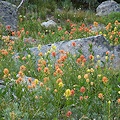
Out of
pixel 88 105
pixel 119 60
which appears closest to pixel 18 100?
pixel 88 105

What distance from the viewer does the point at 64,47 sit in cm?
693

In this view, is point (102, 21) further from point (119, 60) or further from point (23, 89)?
point (23, 89)

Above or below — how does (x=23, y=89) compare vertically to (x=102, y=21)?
above

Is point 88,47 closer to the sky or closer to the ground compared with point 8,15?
closer to the sky

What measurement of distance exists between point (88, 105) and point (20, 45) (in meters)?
3.74

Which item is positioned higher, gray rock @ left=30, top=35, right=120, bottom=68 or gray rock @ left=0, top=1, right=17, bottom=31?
gray rock @ left=30, top=35, right=120, bottom=68

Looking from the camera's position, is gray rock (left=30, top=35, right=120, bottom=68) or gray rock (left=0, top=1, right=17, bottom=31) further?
gray rock (left=0, top=1, right=17, bottom=31)

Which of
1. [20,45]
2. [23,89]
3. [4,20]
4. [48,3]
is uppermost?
[23,89]

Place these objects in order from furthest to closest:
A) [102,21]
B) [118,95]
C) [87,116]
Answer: [102,21]
[118,95]
[87,116]

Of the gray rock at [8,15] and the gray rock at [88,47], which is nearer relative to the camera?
the gray rock at [88,47]

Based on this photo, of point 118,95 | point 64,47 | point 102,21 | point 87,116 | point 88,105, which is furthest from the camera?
point 102,21

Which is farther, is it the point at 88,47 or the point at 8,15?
the point at 8,15

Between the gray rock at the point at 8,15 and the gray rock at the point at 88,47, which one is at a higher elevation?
the gray rock at the point at 88,47

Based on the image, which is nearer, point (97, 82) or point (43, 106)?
point (43, 106)
